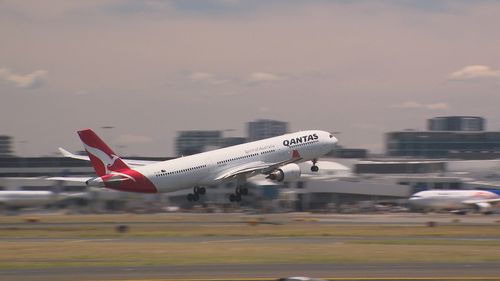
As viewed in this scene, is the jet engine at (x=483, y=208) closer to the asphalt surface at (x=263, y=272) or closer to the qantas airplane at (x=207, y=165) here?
the qantas airplane at (x=207, y=165)

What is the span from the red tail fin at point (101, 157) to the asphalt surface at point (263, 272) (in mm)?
39198

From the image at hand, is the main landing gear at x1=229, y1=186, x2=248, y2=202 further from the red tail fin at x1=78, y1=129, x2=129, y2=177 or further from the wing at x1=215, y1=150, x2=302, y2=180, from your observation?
the red tail fin at x1=78, y1=129, x2=129, y2=177

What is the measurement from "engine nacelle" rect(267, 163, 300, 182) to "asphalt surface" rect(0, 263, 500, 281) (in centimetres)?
4142

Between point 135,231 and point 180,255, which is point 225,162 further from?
point 180,255

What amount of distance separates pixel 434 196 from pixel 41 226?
6697 centimetres

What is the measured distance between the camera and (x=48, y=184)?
16812cm

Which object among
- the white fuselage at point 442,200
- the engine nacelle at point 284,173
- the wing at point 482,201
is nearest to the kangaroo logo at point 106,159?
the engine nacelle at point 284,173

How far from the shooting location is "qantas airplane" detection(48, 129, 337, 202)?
90.3m

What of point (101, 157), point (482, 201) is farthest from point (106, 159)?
point (482, 201)

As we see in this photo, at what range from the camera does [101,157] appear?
303 ft

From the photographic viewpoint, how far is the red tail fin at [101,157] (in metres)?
92.0

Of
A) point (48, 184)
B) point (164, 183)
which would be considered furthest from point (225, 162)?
point (48, 184)

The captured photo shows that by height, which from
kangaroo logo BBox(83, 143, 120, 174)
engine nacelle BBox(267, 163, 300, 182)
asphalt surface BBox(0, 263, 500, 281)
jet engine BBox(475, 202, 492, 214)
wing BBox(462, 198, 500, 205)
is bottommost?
asphalt surface BBox(0, 263, 500, 281)

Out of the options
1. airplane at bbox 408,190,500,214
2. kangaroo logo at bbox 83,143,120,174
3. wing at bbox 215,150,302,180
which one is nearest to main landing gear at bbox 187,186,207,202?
wing at bbox 215,150,302,180
